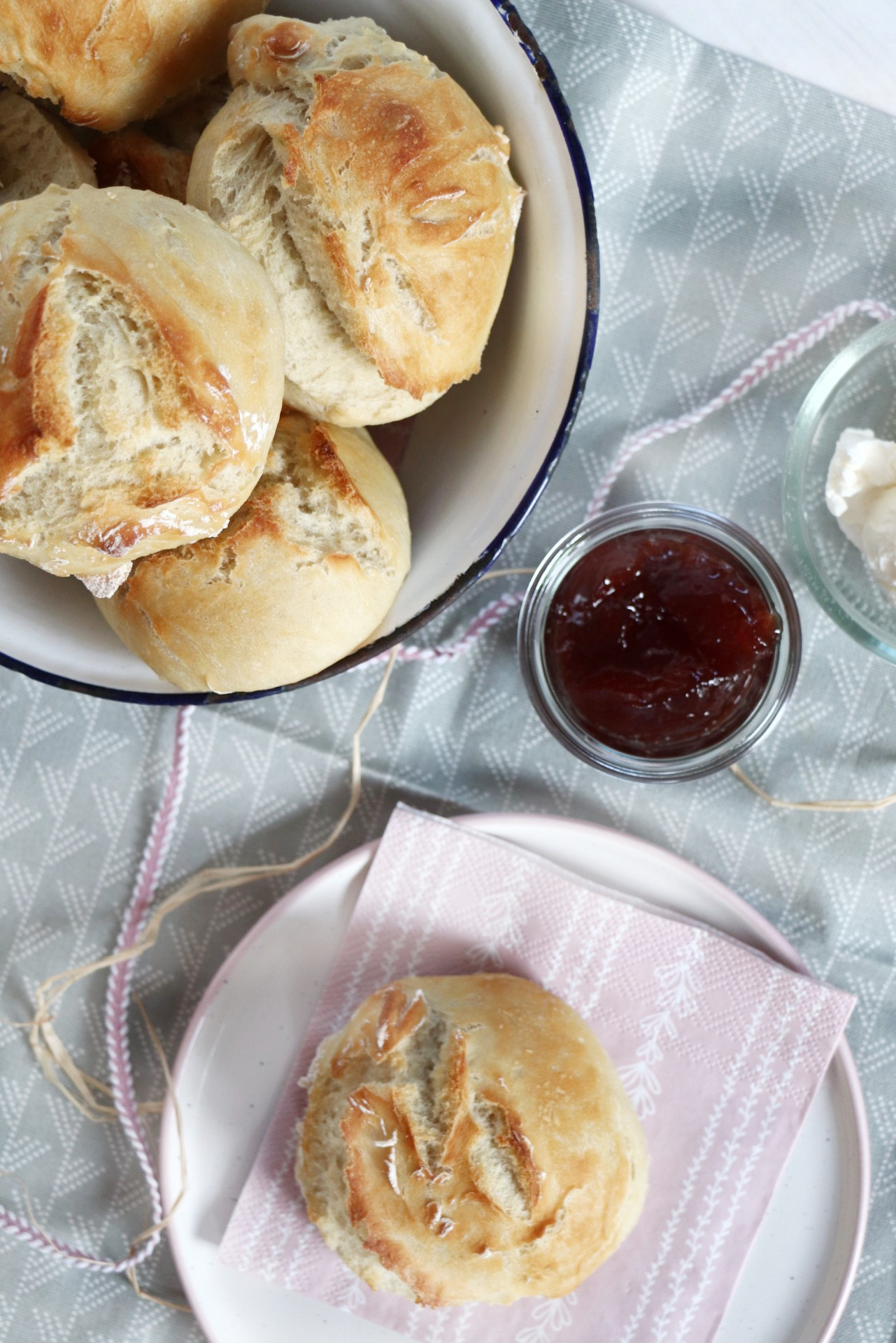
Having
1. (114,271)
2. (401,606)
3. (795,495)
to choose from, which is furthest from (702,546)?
(114,271)

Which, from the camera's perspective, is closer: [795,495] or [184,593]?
[184,593]

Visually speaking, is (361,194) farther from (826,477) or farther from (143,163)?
(826,477)

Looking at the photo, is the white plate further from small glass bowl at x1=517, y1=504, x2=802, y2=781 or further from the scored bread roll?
the scored bread roll

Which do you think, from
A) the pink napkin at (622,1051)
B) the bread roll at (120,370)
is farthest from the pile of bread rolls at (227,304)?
the pink napkin at (622,1051)

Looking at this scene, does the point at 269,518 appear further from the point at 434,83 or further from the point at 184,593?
the point at 434,83

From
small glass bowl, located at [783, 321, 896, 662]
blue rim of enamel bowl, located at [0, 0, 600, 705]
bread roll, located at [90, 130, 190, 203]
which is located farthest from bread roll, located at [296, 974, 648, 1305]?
bread roll, located at [90, 130, 190, 203]

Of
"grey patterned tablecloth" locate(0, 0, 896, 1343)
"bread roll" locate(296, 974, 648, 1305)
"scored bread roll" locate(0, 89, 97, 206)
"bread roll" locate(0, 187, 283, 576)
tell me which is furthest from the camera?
"grey patterned tablecloth" locate(0, 0, 896, 1343)
